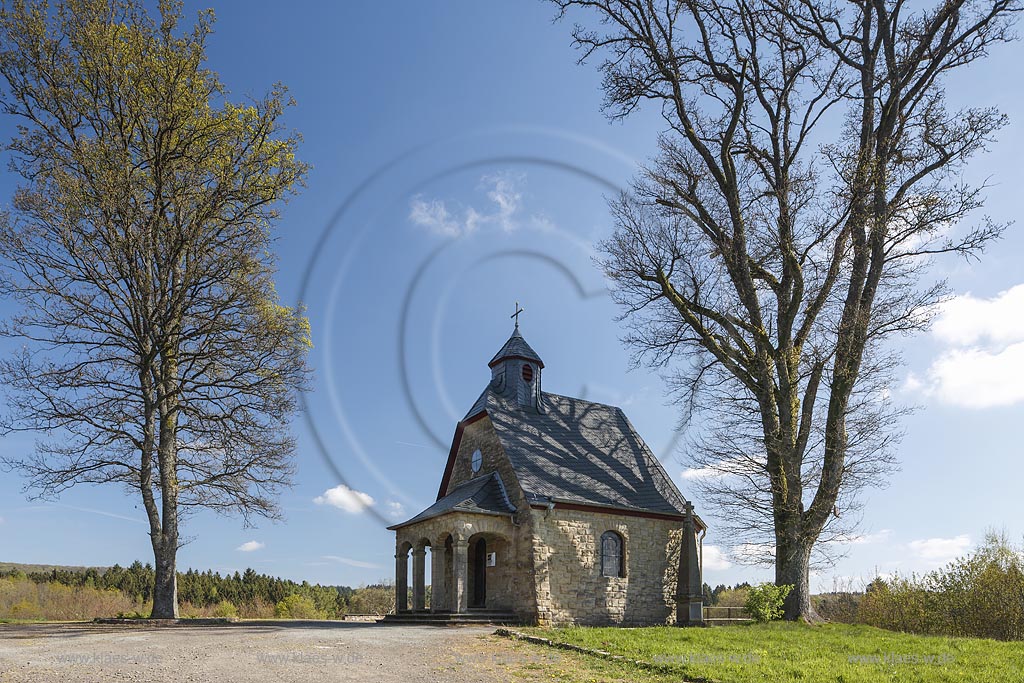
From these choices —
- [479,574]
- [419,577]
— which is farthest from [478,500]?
[479,574]

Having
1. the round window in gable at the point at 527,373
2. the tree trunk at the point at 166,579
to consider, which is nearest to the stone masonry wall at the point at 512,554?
the round window in gable at the point at 527,373

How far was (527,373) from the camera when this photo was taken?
25.5 meters

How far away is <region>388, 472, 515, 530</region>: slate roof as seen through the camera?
19.5 m

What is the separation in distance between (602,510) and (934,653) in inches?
414

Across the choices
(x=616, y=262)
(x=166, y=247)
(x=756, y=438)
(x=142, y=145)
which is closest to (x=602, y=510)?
(x=756, y=438)

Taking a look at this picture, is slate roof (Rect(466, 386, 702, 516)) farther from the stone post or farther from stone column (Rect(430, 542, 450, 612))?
stone column (Rect(430, 542, 450, 612))

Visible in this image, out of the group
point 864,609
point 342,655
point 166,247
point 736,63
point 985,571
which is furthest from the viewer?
point 736,63

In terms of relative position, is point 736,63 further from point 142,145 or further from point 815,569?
point 142,145

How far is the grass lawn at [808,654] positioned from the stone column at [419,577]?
287 inches

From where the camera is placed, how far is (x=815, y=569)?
19344 mm

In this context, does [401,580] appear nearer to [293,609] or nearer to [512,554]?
[512,554]

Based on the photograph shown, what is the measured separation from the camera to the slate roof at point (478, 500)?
19.5 metres

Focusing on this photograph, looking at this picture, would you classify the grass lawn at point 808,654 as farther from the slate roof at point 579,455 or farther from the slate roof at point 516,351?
the slate roof at point 516,351

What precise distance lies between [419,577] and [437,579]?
0.98 m
